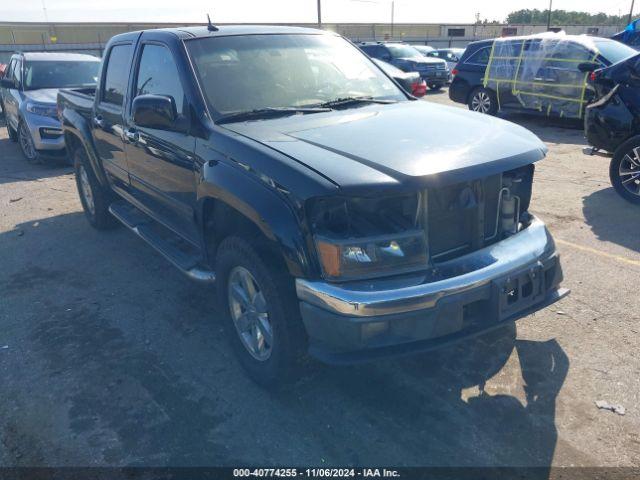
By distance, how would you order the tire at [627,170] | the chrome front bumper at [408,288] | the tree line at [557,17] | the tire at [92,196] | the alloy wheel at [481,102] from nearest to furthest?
the chrome front bumper at [408,288] < the tire at [92,196] < the tire at [627,170] < the alloy wheel at [481,102] < the tree line at [557,17]

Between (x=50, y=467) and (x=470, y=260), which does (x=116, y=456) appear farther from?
(x=470, y=260)

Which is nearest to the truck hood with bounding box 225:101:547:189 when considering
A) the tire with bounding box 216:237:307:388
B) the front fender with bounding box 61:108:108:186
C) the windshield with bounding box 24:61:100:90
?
the tire with bounding box 216:237:307:388

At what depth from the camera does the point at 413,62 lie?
734 inches

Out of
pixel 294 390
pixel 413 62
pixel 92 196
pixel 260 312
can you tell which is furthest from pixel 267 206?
pixel 413 62

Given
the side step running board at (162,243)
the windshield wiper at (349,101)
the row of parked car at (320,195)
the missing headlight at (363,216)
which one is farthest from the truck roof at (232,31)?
the missing headlight at (363,216)

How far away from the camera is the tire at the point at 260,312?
106 inches

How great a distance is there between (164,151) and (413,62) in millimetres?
16583

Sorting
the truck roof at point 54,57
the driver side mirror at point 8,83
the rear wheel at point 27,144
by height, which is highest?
the truck roof at point 54,57

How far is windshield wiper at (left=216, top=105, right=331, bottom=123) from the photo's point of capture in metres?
3.32

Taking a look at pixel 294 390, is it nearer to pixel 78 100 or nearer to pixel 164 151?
pixel 164 151

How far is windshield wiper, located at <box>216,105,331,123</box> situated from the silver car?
6758mm

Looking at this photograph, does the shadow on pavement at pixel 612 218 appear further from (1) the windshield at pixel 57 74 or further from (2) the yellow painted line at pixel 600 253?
(1) the windshield at pixel 57 74

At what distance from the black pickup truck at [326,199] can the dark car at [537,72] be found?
305 inches

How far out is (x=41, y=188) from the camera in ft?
26.1
